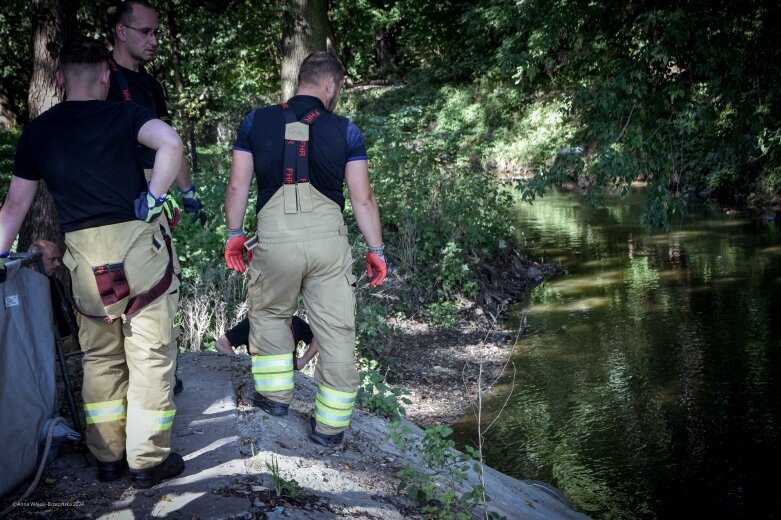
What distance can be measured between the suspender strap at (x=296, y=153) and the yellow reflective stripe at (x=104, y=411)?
1416 mm

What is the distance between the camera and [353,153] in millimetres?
4223

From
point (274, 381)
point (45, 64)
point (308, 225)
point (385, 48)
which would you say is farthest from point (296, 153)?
point (385, 48)

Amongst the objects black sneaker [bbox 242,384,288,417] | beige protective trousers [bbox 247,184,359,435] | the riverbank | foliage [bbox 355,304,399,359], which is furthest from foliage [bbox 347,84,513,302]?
beige protective trousers [bbox 247,184,359,435]

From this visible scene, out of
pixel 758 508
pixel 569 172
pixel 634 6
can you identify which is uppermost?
pixel 634 6

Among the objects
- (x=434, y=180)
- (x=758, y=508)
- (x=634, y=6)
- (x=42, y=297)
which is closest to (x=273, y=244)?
(x=42, y=297)

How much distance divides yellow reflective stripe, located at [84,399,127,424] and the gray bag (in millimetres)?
238

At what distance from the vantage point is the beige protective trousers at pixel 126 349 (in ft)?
11.7

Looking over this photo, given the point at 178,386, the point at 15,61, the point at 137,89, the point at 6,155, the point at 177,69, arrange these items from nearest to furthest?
the point at 137,89 → the point at 178,386 → the point at 177,69 → the point at 6,155 → the point at 15,61

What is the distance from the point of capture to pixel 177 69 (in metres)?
16.2

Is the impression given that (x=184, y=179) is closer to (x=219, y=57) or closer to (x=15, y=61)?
(x=219, y=57)

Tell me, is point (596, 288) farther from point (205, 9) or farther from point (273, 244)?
point (205, 9)

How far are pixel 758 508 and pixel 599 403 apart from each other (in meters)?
2.04

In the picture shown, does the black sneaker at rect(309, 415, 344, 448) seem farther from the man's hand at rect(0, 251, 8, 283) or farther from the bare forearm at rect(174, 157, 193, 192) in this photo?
the man's hand at rect(0, 251, 8, 283)

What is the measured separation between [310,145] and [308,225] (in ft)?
1.41
